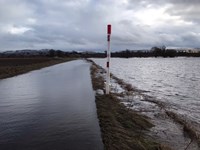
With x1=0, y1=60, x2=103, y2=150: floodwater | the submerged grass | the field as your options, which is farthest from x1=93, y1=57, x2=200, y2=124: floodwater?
the field

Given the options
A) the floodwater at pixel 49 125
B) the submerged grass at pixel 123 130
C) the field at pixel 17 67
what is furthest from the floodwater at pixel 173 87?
the field at pixel 17 67

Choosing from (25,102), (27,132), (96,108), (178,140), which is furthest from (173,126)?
(25,102)

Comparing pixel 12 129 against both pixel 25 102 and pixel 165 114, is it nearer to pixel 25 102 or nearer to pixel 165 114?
pixel 25 102

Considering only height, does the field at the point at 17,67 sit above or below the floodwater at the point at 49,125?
below

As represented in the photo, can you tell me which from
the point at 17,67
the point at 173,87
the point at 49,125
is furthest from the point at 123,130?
the point at 17,67

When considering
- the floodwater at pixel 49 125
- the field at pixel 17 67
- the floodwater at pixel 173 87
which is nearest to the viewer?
the floodwater at pixel 49 125

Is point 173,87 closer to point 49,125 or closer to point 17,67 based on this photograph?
point 49,125

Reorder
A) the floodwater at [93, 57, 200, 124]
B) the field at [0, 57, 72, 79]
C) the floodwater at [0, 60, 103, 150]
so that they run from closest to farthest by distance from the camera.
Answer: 1. the floodwater at [0, 60, 103, 150]
2. the floodwater at [93, 57, 200, 124]
3. the field at [0, 57, 72, 79]

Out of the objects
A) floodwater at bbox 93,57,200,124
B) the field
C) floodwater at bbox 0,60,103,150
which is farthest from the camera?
the field

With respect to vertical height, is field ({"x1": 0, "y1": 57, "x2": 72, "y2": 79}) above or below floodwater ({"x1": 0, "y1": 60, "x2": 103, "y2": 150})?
below

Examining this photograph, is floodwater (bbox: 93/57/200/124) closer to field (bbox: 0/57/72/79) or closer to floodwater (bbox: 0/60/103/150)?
floodwater (bbox: 0/60/103/150)

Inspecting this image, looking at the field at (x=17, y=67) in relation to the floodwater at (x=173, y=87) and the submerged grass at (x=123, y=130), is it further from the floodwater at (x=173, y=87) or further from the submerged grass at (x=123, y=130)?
the submerged grass at (x=123, y=130)

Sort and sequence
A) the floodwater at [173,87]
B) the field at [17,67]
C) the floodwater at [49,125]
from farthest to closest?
the field at [17,67] < the floodwater at [173,87] < the floodwater at [49,125]

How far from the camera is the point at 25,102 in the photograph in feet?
37.2
